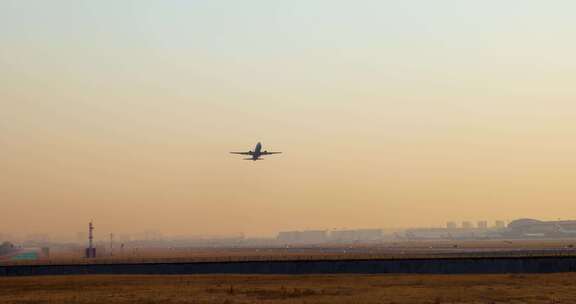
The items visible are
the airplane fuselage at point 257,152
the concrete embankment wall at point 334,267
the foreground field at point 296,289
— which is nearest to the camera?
the foreground field at point 296,289

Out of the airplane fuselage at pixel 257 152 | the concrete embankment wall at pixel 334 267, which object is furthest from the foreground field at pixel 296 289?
the airplane fuselage at pixel 257 152

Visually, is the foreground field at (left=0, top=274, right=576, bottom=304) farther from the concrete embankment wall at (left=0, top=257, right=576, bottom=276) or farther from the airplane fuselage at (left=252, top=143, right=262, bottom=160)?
the airplane fuselage at (left=252, top=143, right=262, bottom=160)

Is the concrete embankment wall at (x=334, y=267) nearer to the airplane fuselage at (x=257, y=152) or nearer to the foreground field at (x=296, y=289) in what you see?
the foreground field at (x=296, y=289)

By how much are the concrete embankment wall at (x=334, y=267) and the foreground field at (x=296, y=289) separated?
5.37 metres

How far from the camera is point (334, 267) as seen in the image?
9444 centimetres

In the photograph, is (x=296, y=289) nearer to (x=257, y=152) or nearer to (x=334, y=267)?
(x=334, y=267)

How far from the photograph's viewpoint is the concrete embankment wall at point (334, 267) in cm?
9138

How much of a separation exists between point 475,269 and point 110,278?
46567 millimetres

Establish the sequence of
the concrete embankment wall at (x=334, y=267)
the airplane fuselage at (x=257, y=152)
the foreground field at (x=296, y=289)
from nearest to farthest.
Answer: the foreground field at (x=296, y=289)
the concrete embankment wall at (x=334, y=267)
the airplane fuselage at (x=257, y=152)

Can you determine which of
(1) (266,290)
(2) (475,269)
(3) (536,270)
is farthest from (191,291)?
(3) (536,270)

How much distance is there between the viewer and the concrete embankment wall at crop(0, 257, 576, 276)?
91375 mm

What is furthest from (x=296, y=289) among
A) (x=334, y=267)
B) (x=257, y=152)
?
(x=257, y=152)

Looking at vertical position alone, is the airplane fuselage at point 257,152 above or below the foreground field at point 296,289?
above

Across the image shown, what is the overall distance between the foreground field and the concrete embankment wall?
537 cm
